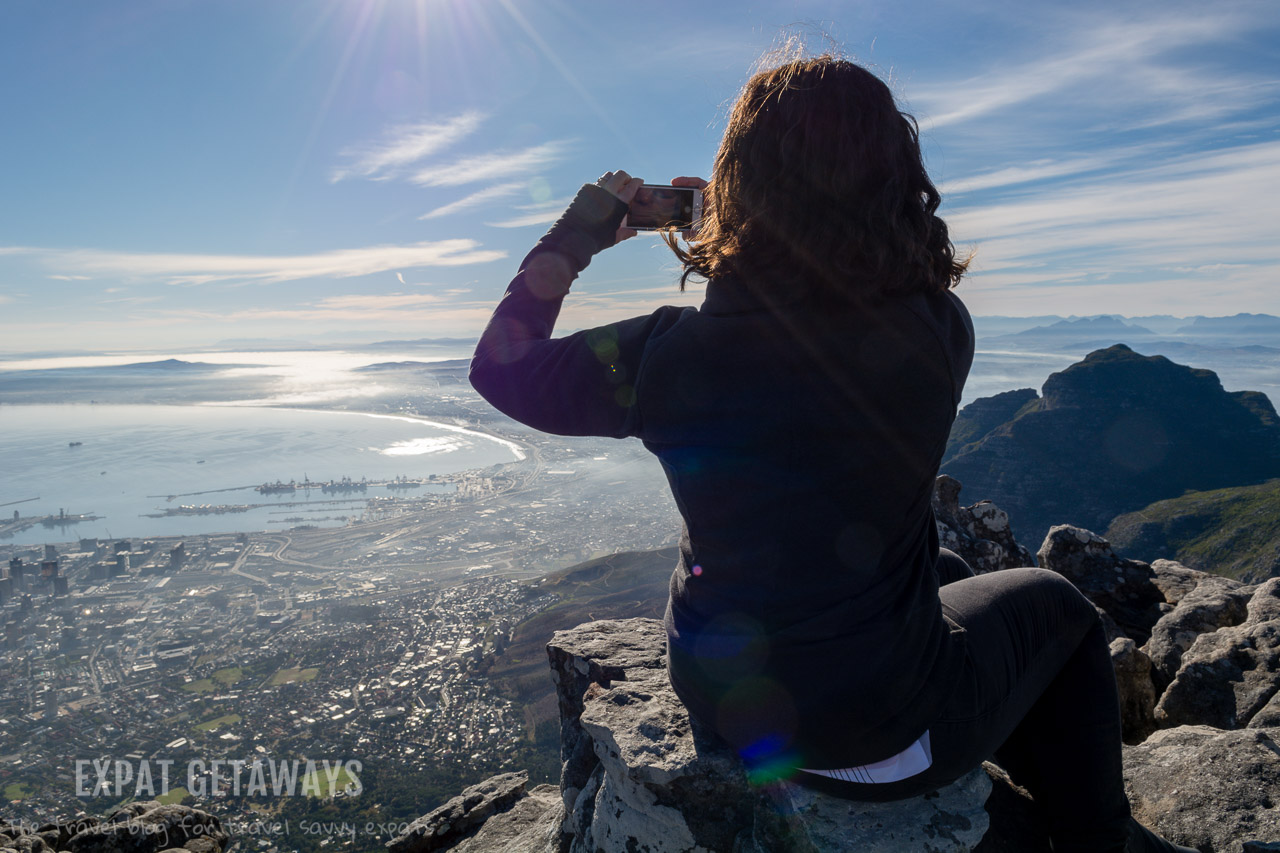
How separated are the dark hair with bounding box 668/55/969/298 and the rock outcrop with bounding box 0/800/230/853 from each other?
559 centimetres

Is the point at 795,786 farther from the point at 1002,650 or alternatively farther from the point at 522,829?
the point at 522,829

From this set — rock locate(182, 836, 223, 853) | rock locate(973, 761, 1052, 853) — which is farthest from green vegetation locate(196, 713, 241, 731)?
rock locate(973, 761, 1052, 853)

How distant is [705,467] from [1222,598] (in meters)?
7.08

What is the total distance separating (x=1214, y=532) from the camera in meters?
38.4

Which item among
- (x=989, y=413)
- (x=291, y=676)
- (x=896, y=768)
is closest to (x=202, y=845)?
(x=896, y=768)

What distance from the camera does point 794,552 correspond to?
5.10 ft

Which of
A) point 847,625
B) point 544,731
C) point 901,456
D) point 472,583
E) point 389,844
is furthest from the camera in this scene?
point 472,583

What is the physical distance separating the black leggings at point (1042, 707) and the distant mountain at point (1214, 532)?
38.7 meters

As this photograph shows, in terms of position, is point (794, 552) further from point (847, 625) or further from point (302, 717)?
point (302, 717)

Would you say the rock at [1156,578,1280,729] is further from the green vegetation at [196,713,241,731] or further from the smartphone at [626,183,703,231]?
the green vegetation at [196,713,241,731]

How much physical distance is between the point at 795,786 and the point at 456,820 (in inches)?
140

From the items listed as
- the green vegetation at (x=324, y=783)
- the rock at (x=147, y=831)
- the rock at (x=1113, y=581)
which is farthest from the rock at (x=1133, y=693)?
the green vegetation at (x=324, y=783)

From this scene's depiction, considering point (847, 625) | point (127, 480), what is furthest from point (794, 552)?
point (127, 480)

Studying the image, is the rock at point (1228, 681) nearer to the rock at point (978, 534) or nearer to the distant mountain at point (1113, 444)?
the rock at point (978, 534)
